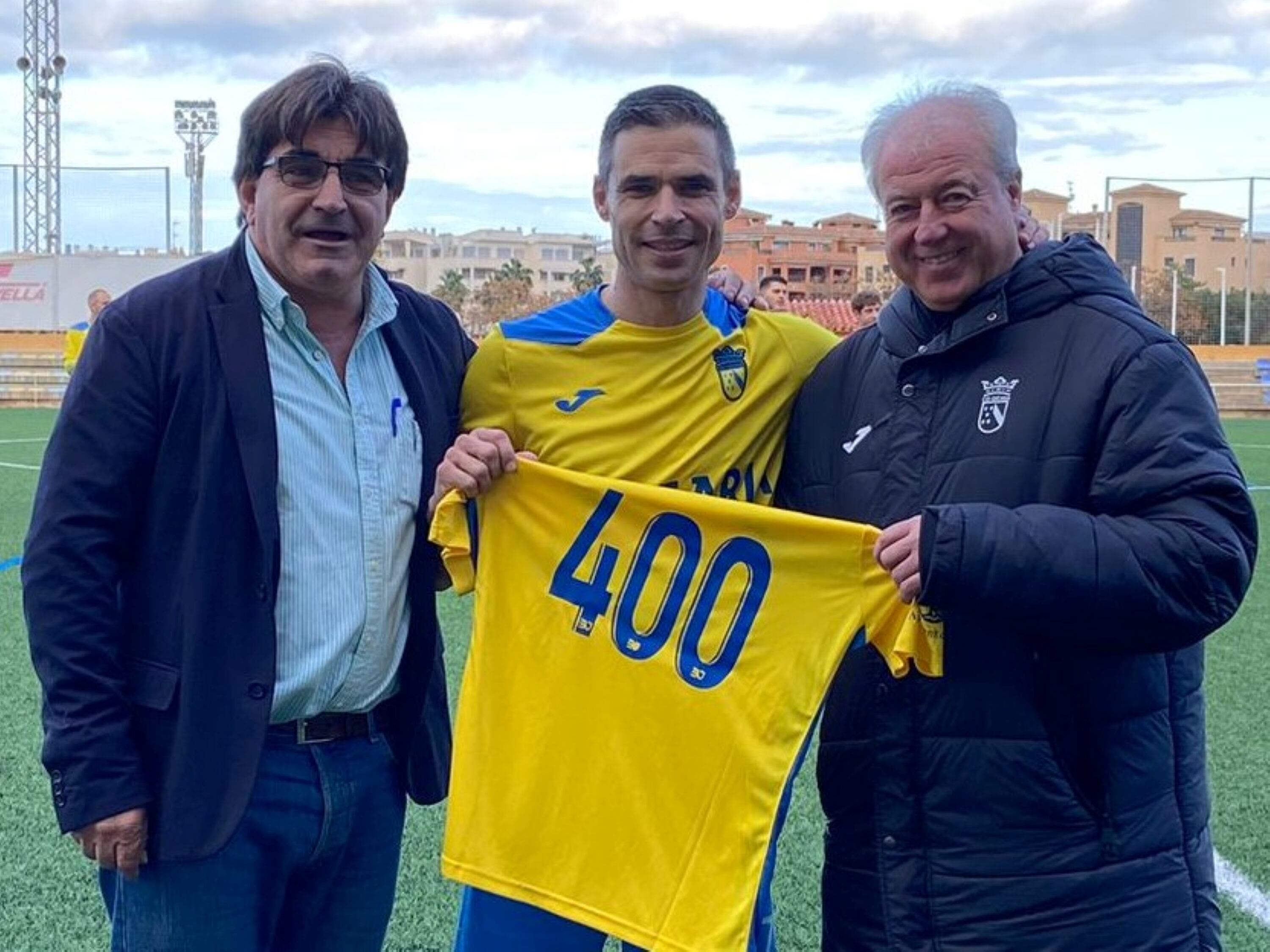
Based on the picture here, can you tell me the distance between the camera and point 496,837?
2594 mm

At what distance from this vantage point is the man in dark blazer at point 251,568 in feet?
7.41

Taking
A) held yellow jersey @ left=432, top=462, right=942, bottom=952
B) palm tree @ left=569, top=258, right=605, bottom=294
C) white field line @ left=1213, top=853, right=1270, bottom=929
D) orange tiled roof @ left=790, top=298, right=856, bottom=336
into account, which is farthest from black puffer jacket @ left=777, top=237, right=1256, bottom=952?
palm tree @ left=569, top=258, right=605, bottom=294

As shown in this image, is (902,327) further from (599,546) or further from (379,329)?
(379,329)

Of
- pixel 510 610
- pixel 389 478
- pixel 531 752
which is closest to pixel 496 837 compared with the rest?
pixel 531 752

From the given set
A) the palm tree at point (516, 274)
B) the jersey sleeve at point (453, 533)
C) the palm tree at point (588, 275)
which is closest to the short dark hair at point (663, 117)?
the jersey sleeve at point (453, 533)

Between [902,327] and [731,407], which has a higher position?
[902,327]

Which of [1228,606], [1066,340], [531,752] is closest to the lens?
[1228,606]

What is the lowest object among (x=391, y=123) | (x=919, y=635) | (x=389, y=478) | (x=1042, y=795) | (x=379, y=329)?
(x=1042, y=795)

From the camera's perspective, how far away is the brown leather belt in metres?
2.42

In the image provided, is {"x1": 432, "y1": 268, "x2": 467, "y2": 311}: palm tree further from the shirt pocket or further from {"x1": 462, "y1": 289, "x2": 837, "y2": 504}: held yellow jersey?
the shirt pocket

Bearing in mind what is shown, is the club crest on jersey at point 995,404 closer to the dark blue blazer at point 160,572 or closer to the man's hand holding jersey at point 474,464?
the man's hand holding jersey at point 474,464

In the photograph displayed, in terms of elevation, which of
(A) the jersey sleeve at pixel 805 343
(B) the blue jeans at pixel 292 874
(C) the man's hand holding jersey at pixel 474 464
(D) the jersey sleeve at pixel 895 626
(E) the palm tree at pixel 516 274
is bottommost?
(B) the blue jeans at pixel 292 874

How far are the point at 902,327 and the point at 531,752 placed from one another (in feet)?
3.33

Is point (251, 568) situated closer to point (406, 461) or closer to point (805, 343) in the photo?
point (406, 461)
